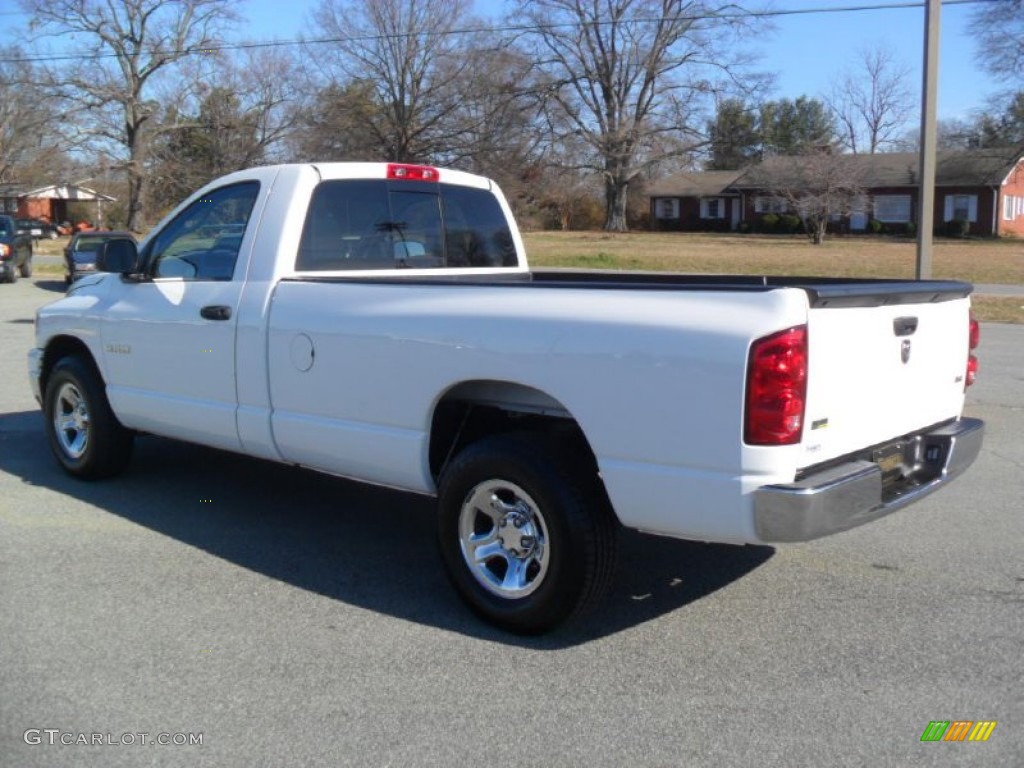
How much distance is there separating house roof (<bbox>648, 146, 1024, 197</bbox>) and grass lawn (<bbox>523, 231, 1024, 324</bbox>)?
440cm

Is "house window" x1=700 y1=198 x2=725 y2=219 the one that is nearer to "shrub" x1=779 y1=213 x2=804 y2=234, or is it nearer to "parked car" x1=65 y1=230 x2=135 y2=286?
"shrub" x1=779 y1=213 x2=804 y2=234

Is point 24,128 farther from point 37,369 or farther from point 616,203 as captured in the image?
point 37,369

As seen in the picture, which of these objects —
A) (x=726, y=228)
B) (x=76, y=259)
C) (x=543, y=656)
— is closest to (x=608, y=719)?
(x=543, y=656)

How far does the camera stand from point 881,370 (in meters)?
4.31

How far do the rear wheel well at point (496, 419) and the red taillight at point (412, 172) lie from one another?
5.93 ft

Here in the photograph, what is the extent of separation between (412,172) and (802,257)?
37324 mm

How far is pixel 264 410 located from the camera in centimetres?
550

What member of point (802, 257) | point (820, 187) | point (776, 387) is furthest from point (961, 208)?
point (776, 387)

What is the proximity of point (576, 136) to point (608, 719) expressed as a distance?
197 ft

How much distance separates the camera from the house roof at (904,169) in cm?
5869

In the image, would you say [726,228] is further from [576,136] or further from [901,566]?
[901,566]

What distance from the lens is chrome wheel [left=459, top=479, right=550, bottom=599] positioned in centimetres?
448

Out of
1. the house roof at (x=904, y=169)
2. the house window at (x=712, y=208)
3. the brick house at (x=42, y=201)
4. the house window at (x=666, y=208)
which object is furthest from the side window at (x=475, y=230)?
the house window at (x=666, y=208)

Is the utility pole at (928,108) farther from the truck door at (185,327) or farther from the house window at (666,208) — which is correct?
the house window at (666,208)
